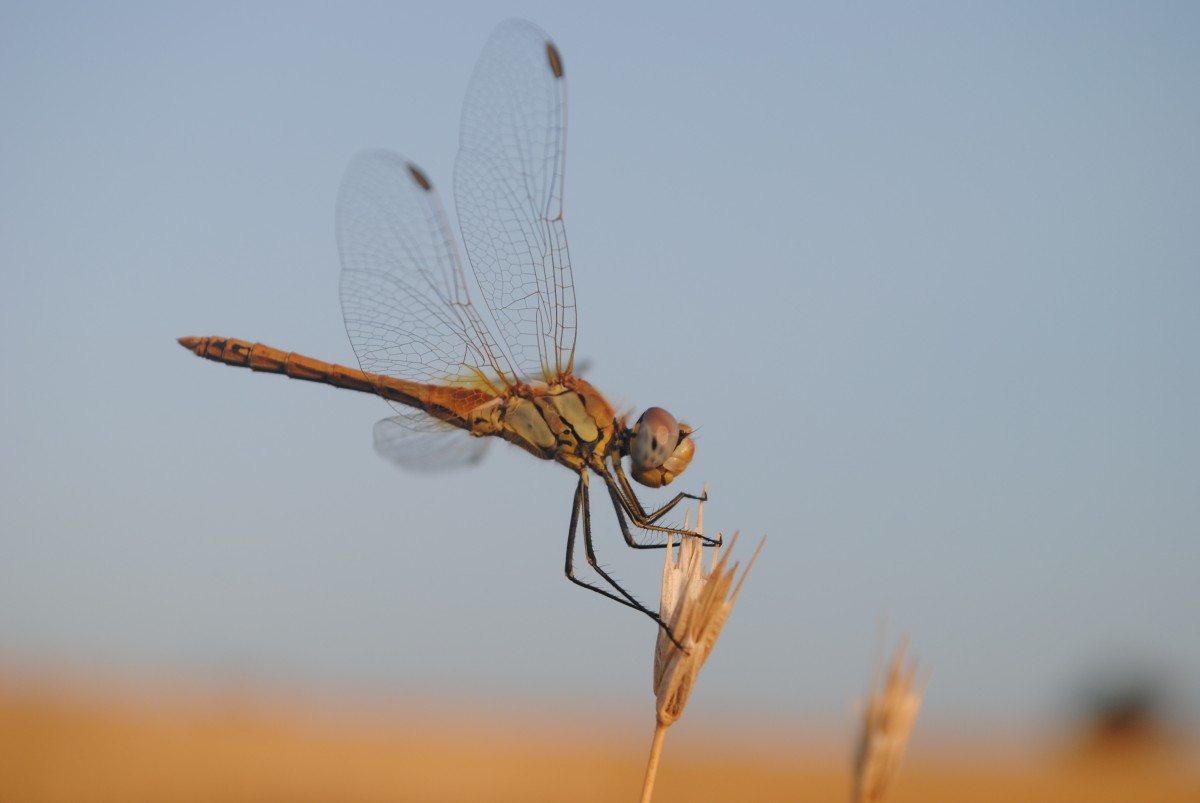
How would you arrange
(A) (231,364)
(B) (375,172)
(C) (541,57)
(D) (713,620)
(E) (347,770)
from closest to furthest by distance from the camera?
(D) (713,620), (C) (541,57), (B) (375,172), (A) (231,364), (E) (347,770)

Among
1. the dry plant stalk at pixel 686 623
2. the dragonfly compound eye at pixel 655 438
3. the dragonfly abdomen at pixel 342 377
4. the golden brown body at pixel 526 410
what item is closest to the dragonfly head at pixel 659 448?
the dragonfly compound eye at pixel 655 438

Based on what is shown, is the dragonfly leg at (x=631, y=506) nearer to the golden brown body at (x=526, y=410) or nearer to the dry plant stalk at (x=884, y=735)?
the golden brown body at (x=526, y=410)

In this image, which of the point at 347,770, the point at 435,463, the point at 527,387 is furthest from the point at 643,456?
the point at 347,770

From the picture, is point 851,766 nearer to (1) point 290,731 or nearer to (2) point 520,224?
(2) point 520,224

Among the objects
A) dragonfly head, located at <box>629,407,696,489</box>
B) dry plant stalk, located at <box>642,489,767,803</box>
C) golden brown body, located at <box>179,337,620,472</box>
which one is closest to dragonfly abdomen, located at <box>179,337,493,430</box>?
golden brown body, located at <box>179,337,620,472</box>

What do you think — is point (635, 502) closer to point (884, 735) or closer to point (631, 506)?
point (631, 506)
